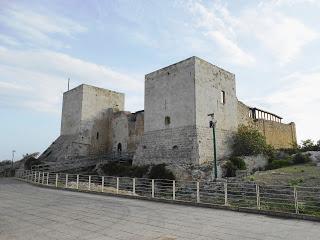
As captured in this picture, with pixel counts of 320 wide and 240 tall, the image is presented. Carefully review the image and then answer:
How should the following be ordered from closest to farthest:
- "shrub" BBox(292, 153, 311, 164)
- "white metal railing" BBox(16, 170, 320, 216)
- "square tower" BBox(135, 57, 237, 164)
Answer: "white metal railing" BBox(16, 170, 320, 216) → "square tower" BBox(135, 57, 237, 164) → "shrub" BBox(292, 153, 311, 164)

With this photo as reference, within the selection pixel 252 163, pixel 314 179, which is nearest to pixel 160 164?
pixel 252 163

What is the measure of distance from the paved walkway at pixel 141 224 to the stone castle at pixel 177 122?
456 inches

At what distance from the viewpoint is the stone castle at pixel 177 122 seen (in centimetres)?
2103

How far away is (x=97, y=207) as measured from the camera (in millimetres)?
9359

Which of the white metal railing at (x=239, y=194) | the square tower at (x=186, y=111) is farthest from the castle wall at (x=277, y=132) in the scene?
the white metal railing at (x=239, y=194)

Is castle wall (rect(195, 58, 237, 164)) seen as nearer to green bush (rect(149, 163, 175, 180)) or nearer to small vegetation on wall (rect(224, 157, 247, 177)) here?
small vegetation on wall (rect(224, 157, 247, 177))

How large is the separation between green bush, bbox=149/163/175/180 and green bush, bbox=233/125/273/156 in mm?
6314

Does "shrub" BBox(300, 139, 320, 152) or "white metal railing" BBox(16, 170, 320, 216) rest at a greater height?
"shrub" BBox(300, 139, 320, 152)

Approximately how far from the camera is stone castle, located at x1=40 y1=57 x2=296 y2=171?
69.0ft

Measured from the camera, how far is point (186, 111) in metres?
21.4

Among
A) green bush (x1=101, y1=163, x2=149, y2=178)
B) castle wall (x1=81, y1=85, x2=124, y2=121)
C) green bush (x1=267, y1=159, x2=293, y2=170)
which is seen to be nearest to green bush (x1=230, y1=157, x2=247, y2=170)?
green bush (x1=267, y1=159, x2=293, y2=170)

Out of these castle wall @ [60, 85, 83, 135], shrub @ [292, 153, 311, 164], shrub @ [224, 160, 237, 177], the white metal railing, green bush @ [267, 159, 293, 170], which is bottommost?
the white metal railing

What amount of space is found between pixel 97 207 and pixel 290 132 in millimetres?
29984

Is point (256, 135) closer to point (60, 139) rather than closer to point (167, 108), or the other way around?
point (167, 108)
